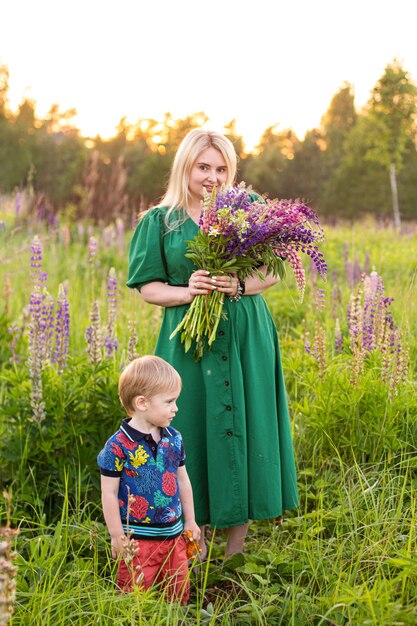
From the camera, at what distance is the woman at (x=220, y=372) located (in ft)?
10.7

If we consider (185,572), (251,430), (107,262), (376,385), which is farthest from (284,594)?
(107,262)

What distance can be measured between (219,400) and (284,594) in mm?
900

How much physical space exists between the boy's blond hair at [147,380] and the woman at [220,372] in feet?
1.82

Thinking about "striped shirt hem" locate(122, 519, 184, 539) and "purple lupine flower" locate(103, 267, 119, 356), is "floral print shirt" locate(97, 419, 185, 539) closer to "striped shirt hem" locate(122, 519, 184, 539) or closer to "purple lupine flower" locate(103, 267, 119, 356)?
"striped shirt hem" locate(122, 519, 184, 539)

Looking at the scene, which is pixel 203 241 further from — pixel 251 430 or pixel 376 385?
pixel 376 385

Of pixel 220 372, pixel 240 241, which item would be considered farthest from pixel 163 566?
pixel 240 241

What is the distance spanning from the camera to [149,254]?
341 centimetres

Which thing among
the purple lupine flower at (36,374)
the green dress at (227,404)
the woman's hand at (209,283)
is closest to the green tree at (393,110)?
the purple lupine flower at (36,374)

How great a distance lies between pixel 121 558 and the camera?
2.61 metres

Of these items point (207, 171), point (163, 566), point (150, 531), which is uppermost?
point (207, 171)

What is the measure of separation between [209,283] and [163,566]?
123 centimetres

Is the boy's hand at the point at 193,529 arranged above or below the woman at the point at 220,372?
below

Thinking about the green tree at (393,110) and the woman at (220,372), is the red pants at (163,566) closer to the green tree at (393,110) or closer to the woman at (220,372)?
the woman at (220,372)

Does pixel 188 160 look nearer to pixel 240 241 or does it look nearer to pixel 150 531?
pixel 240 241
